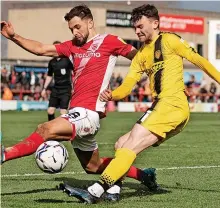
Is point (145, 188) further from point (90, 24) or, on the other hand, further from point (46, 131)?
point (90, 24)

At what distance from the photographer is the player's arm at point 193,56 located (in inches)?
326

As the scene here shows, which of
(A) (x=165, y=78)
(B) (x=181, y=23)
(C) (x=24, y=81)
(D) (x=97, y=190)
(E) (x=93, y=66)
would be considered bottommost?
(C) (x=24, y=81)

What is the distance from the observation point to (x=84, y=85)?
28.4 ft

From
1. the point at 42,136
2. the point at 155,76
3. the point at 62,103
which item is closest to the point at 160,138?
the point at 155,76

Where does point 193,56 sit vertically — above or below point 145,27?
below

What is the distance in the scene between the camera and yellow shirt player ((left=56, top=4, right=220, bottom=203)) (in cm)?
798

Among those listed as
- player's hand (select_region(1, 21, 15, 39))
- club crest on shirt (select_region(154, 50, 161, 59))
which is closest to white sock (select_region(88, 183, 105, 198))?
club crest on shirt (select_region(154, 50, 161, 59))

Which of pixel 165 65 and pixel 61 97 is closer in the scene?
pixel 165 65

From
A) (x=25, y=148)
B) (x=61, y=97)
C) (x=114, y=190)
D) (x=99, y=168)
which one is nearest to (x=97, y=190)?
(x=114, y=190)

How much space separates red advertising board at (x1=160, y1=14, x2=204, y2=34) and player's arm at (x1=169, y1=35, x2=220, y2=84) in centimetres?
5373

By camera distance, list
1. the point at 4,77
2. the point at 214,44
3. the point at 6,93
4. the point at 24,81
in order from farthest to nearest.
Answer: the point at 214,44, the point at 24,81, the point at 4,77, the point at 6,93

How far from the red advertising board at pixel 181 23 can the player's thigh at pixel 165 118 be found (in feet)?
177

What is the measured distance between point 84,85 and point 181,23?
5813cm

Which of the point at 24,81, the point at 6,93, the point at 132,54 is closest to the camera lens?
the point at 132,54
